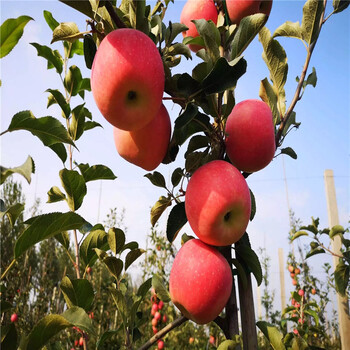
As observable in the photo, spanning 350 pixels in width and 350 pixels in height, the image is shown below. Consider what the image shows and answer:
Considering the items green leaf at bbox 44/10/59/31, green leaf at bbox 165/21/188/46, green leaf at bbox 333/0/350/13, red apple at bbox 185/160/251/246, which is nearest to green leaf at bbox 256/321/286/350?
red apple at bbox 185/160/251/246

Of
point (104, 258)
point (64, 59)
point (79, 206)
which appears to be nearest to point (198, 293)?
point (104, 258)

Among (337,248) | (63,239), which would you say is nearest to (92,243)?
(63,239)

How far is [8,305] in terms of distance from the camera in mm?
664

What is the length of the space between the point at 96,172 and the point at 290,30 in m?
0.60

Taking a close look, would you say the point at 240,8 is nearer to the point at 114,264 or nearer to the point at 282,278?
the point at 114,264

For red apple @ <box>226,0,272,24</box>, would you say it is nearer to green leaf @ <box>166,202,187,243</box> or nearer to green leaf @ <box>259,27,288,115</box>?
green leaf @ <box>259,27,288,115</box>

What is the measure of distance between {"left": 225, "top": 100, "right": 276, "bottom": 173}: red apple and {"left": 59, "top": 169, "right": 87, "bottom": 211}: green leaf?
42 centimetres

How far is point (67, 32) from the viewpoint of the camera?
0.59 m

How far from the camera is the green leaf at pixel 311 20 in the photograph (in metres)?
0.73

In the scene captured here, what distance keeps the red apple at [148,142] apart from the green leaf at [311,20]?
0.39m

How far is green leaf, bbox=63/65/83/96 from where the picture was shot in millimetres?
1128

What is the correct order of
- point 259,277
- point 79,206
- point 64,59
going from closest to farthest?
point 259,277, point 79,206, point 64,59

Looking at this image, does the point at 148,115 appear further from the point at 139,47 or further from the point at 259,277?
the point at 259,277

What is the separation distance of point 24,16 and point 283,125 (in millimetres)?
556
